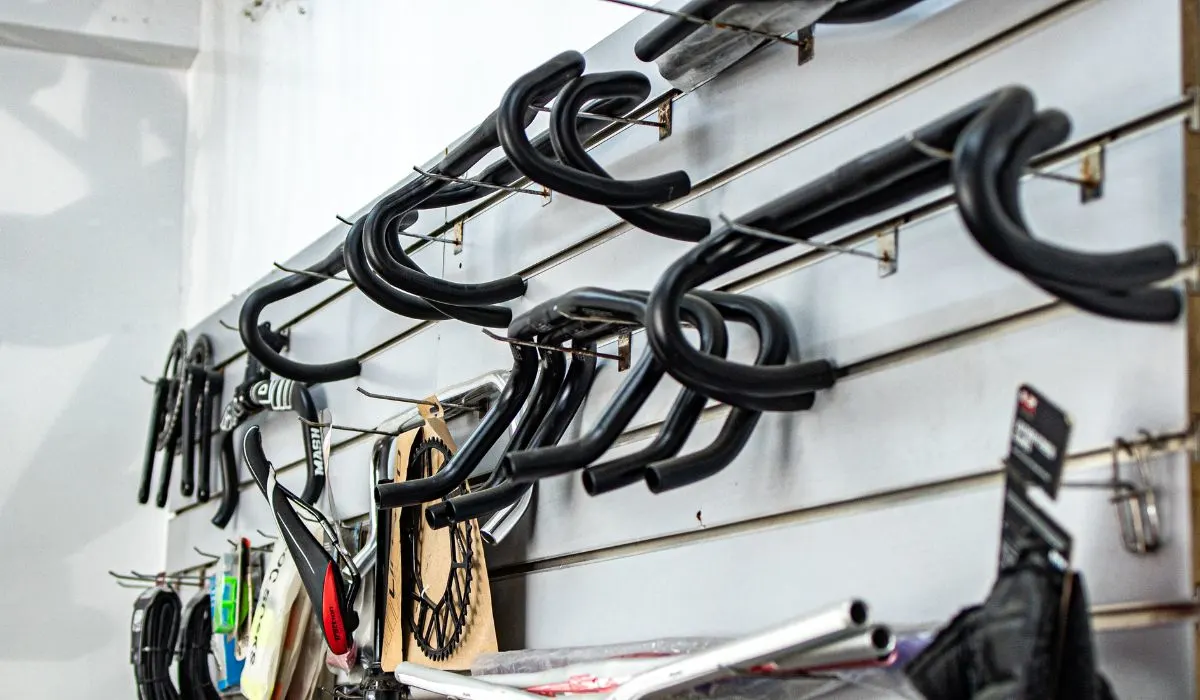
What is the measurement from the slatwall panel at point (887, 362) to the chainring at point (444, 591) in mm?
81

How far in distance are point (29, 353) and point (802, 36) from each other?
9.33 ft

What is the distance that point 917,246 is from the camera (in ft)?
4.83

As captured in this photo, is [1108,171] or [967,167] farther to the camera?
[1108,171]

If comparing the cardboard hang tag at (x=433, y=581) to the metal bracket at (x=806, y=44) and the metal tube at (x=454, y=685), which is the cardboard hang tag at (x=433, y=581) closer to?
the metal tube at (x=454, y=685)

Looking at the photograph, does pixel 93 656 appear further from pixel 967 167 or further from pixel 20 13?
pixel 967 167

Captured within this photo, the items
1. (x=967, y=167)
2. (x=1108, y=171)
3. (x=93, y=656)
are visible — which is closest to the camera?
(x=967, y=167)

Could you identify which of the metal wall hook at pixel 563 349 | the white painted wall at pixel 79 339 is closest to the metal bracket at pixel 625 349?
the metal wall hook at pixel 563 349

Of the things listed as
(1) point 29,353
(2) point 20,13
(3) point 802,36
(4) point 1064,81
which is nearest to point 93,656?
(1) point 29,353

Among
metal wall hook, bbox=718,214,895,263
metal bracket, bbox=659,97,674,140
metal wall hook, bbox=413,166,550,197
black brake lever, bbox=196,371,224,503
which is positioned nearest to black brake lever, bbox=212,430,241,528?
black brake lever, bbox=196,371,224,503

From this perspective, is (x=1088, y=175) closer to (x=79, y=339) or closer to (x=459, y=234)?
(x=459, y=234)

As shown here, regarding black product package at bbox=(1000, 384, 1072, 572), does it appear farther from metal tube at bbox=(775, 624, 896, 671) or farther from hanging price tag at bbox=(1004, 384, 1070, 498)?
metal tube at bbox=(775, 624, 896, 671)

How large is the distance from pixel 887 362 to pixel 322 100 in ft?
6.55

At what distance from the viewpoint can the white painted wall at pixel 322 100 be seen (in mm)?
2408

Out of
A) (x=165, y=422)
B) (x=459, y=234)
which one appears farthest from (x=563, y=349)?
(x=165, y=422)
